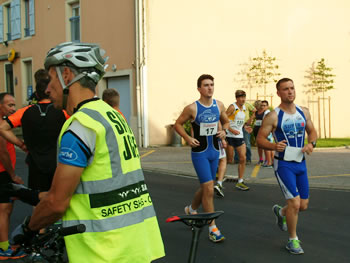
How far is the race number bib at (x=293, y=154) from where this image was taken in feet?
17.6

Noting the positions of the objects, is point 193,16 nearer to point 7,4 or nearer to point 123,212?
point 7,4

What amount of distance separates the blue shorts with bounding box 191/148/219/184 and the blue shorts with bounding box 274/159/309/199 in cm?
95

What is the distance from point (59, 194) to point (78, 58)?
663mm

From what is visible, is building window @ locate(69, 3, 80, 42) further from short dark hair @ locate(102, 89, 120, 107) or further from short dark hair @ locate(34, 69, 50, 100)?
short dark hair @ locate(34, 69, 50, 100)

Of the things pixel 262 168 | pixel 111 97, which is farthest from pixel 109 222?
pixel 262 168

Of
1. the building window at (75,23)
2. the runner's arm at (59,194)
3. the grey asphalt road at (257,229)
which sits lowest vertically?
the grey asphalt road at (257,229)

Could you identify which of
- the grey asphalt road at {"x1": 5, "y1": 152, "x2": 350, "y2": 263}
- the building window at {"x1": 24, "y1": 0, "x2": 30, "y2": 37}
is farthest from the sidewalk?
the building window at {"x1": 24, "y1": 0, "x2": 30, "y2": 37}

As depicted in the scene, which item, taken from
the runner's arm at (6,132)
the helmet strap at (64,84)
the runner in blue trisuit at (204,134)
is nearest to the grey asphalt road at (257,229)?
the runner in blue trisuit at (204,134)

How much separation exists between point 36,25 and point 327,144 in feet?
51.8

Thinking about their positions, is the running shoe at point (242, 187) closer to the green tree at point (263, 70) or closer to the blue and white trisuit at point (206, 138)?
the blue and white trisuit at point (206, 138)

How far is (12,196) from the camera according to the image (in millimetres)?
2309

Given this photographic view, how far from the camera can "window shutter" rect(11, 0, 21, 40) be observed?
82.2 feet

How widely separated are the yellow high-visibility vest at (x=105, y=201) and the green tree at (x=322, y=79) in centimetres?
2022

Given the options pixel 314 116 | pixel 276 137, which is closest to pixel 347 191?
pixel 276 137
